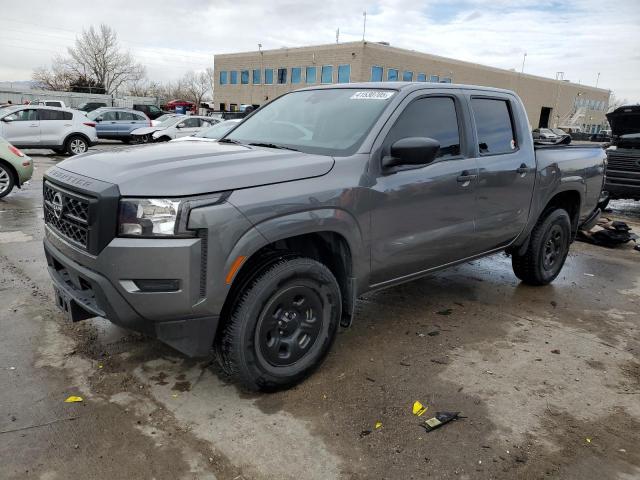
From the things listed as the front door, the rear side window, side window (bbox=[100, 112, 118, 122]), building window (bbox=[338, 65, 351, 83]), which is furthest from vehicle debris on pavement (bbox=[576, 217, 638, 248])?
building window (bbox=[338, 65, 351, 83])

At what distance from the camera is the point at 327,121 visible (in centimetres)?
386

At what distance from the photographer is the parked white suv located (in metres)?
16.5

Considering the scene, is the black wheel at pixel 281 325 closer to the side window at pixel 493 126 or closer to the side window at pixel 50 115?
the side window at pixel 493 126

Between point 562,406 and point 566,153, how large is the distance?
3.06 meters

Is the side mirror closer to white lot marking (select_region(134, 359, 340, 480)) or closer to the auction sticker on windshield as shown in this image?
the auction sticker on windshield

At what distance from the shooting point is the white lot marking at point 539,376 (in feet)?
10.5

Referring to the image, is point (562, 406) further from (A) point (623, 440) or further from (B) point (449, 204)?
(B) point (449, 204)

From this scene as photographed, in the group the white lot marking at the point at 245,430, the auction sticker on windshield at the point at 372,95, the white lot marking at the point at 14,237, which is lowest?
the white lot marking at the point at 14,237

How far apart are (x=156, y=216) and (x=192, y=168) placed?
1.17 ft

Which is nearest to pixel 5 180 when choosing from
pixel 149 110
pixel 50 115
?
pixel 50 115

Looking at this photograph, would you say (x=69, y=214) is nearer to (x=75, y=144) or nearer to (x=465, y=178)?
(x=465, y=178)

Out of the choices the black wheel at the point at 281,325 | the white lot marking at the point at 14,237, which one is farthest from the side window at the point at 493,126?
the white lot marking at the point at 14,237

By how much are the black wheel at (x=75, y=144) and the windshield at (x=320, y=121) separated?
15198 millimetres

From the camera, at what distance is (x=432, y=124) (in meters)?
3.97
